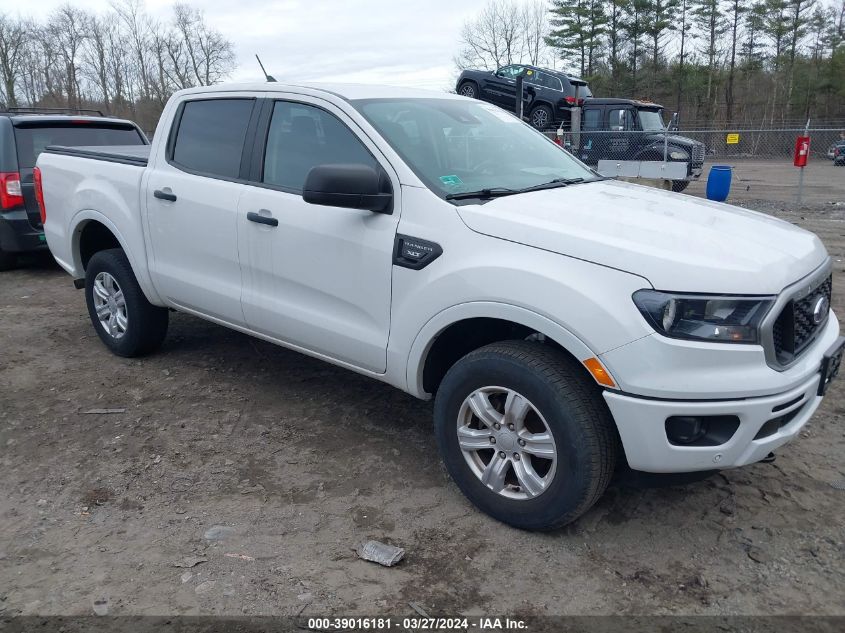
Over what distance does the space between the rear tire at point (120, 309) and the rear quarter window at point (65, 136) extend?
129 inches

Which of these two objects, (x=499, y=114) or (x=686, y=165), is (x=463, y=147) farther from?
(x=686, y=165)

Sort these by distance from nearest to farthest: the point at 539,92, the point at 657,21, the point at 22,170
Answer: the point at 22,170 < the point at 539,92 < the point at 657,21

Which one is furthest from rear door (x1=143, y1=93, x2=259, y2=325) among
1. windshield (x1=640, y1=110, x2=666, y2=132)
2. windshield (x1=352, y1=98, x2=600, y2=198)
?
windshield (x1=640, y1=110, x2=666, y2=132)

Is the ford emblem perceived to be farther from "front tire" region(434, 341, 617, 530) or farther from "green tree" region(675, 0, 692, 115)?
"green tree" region(675, 0, 692, 115)

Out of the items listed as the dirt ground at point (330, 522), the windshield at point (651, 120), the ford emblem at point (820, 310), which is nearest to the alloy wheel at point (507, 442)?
the dirt ground at point (330, 522)

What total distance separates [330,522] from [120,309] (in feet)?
9.12

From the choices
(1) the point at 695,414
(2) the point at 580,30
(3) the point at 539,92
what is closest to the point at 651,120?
(3) the point at 539,92

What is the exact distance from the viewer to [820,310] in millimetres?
2932

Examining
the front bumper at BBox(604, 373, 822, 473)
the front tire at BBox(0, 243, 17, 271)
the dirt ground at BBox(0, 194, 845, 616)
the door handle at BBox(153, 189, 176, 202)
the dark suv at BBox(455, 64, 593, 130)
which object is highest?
the dark suv at BBox(455, 64, 593, 130)

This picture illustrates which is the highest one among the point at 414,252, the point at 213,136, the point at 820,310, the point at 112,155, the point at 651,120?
the point at 651,120

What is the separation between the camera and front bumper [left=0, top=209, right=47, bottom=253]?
24.3ft

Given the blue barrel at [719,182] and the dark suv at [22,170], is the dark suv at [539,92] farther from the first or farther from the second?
the dark suv at [22,170]

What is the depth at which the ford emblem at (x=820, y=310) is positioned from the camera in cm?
287

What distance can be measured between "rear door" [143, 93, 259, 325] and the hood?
5.35ft
